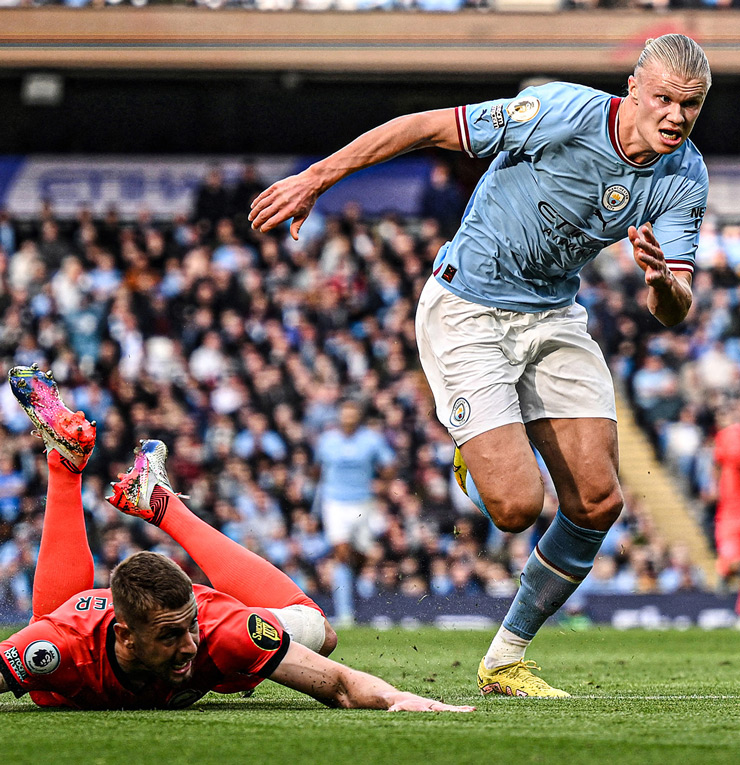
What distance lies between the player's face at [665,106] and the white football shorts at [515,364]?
3.10 feet

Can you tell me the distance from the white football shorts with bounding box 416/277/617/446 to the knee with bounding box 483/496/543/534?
314 mm

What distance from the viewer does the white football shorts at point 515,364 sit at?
5.41m

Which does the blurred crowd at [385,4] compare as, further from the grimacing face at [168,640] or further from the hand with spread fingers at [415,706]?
the grimacing face at [168,640]

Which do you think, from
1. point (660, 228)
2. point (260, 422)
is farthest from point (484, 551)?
point (660, 228)

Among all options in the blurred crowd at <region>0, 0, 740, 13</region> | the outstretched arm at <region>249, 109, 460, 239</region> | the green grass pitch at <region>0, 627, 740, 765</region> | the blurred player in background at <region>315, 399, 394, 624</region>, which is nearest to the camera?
the green grass pitch at <region>0, 627, 740, 765</region>

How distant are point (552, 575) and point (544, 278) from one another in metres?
1.30

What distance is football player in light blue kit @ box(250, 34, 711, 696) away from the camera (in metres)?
4.98

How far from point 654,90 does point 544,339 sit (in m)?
1.16

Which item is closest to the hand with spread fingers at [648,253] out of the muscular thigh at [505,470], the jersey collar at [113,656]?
the muscular thigh at [505,470]

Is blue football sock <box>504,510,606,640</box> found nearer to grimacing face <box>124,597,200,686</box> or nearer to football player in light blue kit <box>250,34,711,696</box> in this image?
football player in light blue kit <box>250,34,711,696</box>

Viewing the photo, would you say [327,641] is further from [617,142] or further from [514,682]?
[617,142]

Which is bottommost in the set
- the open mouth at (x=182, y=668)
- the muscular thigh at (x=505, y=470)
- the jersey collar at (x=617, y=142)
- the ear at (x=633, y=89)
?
the open mouth at (x=182, y=668)

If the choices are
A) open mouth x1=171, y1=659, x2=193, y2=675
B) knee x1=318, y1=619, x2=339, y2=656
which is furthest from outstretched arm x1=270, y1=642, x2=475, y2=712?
knee x1=318, y1=619, x2=339, y2=656

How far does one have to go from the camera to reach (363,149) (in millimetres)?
4902
